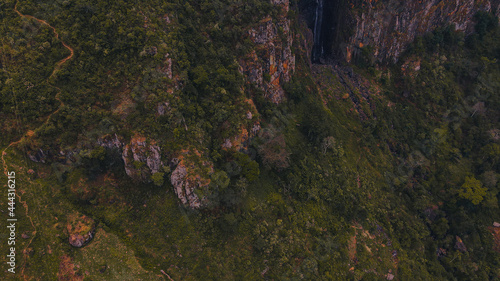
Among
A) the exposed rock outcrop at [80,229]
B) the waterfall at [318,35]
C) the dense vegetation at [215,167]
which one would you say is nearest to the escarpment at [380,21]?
the waterfall at [318,35]

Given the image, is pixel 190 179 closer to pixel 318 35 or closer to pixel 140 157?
pixel 140 157

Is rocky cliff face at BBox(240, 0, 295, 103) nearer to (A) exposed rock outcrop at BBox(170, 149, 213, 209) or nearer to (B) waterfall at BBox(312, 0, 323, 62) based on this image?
(B) waterfall at BBox(312, 0, 323, 62)

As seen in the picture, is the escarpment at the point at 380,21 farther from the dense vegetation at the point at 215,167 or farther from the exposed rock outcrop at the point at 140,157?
the exposed rock outcrop at the point at 140,157

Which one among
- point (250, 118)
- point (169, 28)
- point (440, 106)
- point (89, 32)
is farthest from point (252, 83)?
point (440, 106)

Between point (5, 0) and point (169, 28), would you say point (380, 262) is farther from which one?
point (5, 0)

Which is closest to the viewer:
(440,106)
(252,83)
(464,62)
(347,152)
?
(252,83)

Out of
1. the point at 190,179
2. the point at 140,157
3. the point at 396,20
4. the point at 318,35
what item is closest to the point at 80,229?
the point at 140,157
